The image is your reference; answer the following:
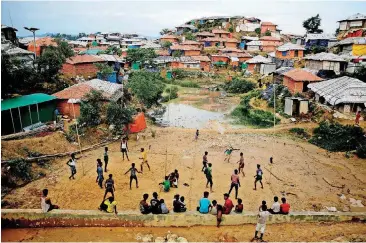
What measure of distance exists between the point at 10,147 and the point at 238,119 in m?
21.1

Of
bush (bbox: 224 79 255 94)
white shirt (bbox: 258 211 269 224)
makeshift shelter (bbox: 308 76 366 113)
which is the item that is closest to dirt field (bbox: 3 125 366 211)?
white shirt (bbox: 258 211 269 224)

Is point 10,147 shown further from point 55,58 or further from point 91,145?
point 55,58

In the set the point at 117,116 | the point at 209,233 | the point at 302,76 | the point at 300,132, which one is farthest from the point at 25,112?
the point at 302,76

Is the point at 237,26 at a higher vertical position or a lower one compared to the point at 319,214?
higher

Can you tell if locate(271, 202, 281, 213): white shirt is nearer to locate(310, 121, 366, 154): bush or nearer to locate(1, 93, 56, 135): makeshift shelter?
locate(310, 121, 366, 154): bush

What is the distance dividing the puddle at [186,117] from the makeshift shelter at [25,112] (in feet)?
35.0

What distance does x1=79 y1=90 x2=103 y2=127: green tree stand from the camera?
1969 cm

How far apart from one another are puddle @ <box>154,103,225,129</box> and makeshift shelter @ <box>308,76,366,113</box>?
1002cm

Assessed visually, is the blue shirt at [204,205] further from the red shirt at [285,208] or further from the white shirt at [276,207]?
the red shirt at [285,208]

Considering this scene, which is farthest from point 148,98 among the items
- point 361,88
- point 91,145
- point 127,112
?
point 361,88

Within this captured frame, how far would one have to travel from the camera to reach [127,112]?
20.7 meters

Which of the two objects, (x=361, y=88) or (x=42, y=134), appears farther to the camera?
(x=361, y=88)

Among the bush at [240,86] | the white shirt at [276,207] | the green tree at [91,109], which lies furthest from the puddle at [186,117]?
the white shirt at [276,207]

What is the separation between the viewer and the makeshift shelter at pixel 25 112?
17.4 metres
